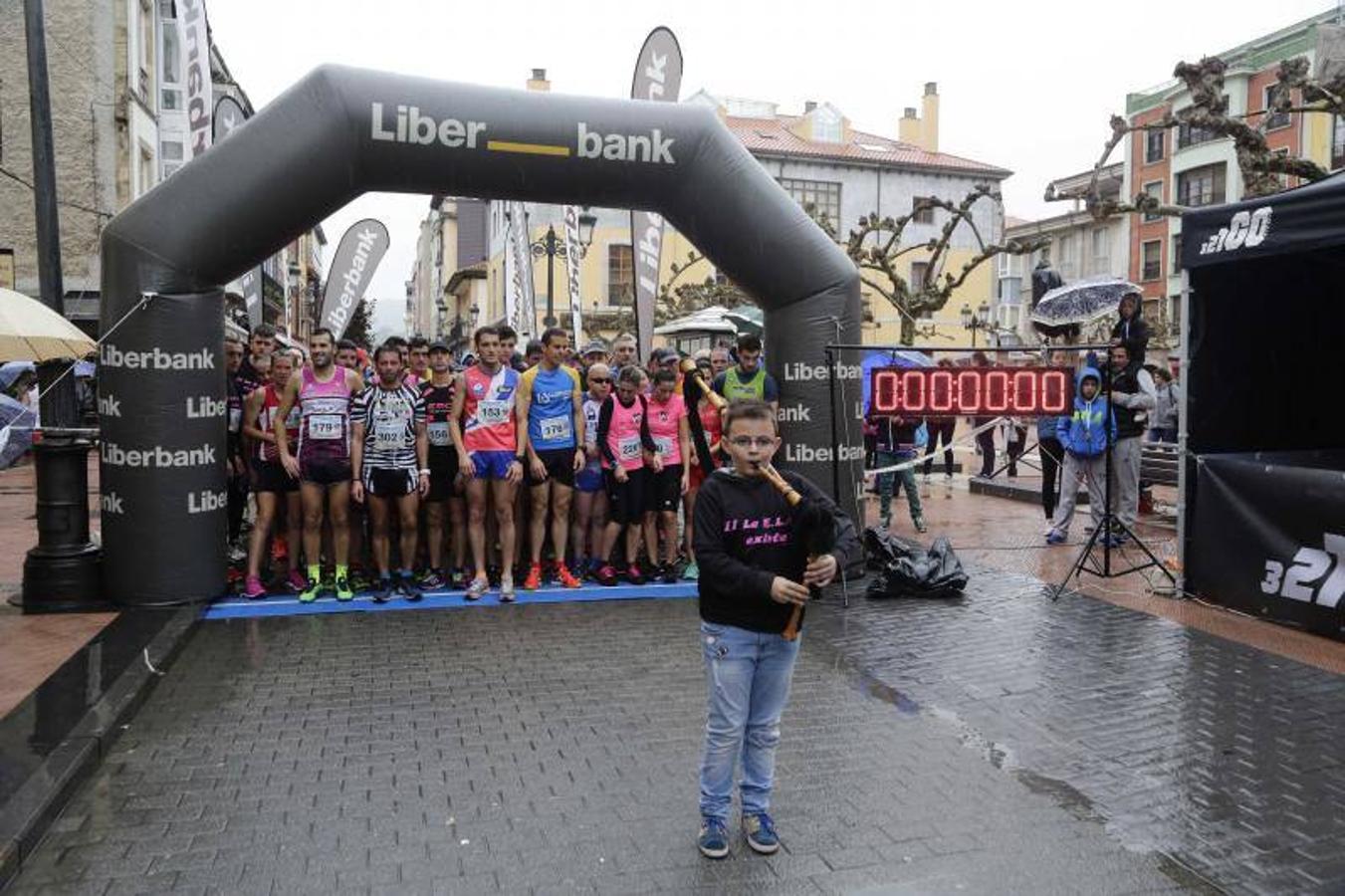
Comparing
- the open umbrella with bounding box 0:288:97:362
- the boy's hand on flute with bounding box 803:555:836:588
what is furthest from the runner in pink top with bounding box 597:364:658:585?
the boy's hand on flute with bounding box 803:555:836:588

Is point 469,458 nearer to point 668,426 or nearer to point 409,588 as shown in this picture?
point 409,588

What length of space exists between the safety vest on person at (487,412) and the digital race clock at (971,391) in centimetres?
300

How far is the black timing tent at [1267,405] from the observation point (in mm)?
7105

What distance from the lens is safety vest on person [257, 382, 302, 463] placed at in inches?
324

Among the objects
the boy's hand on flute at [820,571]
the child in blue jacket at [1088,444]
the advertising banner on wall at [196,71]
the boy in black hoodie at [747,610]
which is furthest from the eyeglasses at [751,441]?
the advertising banner on wall at [196,71]

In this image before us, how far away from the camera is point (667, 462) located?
8.73 metres

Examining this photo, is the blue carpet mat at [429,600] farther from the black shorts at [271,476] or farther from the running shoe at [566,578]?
the black shorts at [271,476]

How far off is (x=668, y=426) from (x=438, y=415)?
189cm

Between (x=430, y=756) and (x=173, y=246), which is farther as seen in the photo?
(x=173, y=246)

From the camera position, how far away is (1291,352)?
9195mm

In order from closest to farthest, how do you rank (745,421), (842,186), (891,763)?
(745,421) < (891,763) < (842,186)

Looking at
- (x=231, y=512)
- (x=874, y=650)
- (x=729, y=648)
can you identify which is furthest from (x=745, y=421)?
(x=231, y=512)

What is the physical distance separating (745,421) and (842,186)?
51.6 meters

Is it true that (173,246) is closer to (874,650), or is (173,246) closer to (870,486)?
(874,650)
